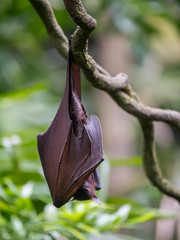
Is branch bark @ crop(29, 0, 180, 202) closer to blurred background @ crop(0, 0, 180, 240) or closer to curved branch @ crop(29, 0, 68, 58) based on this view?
curved branch @ crop(29, 0, 68, 58)

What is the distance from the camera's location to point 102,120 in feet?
13.3

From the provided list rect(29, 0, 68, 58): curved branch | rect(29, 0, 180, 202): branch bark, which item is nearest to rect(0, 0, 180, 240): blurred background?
rect(29, 0, 180, 202): branch bark

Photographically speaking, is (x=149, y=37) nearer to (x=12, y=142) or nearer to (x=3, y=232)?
(x=12, y=142)

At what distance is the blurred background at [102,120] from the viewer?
1.43 meters

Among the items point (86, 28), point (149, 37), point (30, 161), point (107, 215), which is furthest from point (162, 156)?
point (86, 28)

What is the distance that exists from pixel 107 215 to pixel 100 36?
2988mm

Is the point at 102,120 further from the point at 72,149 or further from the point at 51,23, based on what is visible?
the point at 51,23

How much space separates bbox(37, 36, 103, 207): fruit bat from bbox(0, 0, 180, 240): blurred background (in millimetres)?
322

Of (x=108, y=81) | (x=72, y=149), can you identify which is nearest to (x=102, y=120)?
(x=72, y=149)

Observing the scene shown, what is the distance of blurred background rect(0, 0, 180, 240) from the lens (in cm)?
143

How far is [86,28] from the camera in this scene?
712 mm

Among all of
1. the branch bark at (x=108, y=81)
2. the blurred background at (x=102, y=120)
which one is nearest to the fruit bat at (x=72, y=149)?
the branch bark at (x=108, y=81)

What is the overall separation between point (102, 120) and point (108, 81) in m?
3.14

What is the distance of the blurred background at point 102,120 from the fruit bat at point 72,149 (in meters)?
0.32
